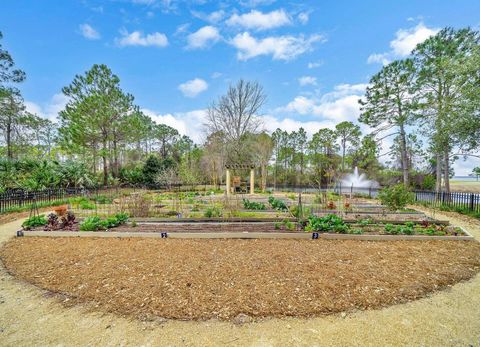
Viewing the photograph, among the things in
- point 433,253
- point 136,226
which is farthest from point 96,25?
point 433,253

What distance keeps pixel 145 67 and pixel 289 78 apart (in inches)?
334

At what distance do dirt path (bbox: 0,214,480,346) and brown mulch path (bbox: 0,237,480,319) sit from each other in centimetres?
15

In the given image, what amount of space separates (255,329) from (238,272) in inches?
44.1

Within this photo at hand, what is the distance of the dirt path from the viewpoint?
1978 mm

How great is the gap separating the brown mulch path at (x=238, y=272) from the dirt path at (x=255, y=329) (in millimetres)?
152

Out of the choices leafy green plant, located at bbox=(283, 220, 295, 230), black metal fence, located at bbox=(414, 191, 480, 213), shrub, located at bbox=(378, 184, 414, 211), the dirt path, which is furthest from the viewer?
black metal fence, located at bbox=(414, 191, 480, 213)

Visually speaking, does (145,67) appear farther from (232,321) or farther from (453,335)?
(453,335)

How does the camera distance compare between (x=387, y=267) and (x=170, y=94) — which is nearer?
(x=387, y=267)

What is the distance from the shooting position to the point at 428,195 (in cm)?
1128

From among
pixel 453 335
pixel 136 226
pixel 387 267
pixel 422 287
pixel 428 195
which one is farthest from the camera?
pixel 428 195

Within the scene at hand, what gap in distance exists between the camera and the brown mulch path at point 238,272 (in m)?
2.50

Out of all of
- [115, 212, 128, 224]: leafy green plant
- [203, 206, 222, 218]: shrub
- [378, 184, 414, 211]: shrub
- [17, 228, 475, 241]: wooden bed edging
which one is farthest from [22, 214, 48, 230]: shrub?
[378, 184, 414, 211]: shrub

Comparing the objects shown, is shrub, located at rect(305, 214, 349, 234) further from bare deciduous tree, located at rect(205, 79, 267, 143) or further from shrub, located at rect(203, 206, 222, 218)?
bare deciduous tree, located at rect(205, 79, 267, 143)

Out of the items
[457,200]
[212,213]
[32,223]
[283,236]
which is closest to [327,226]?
[283,236]
